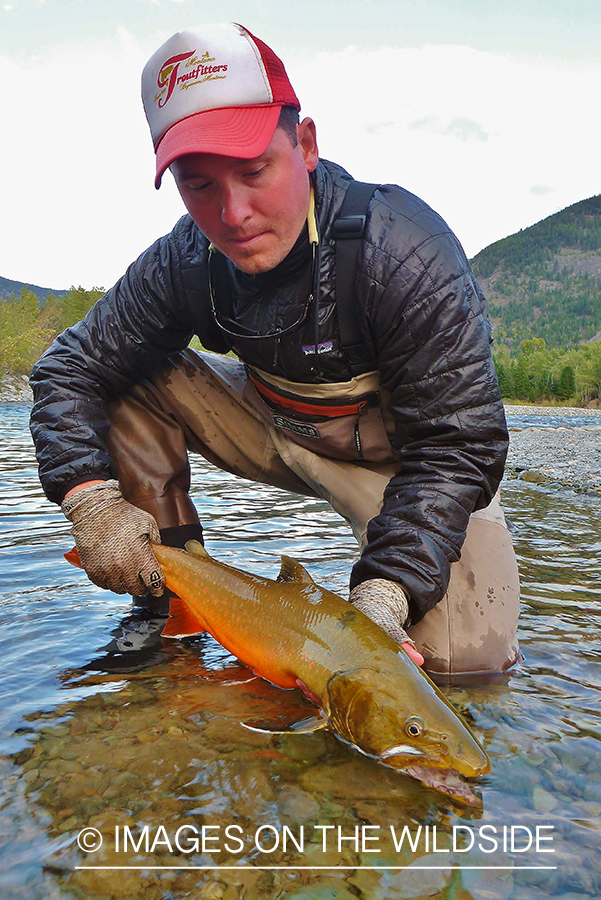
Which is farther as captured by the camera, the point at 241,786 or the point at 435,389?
the point at 435,389

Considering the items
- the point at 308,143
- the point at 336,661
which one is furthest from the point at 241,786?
the point at 308,143

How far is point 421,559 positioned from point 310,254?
4.33 ft

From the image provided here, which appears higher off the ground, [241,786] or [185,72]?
[185,72]

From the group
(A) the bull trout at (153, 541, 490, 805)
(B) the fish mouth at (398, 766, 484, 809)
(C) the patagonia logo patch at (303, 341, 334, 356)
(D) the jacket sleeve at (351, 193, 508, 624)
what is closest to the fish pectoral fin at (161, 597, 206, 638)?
(A) the bull trout at (153, 541, 490, 805)

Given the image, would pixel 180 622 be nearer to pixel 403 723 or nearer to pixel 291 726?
pixel 291 726

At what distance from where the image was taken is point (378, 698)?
196cm

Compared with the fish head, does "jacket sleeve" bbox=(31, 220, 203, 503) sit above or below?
above

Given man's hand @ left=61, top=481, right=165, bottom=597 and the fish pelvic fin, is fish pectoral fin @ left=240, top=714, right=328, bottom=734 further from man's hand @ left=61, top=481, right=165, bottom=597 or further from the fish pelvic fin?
man's hand @ left=61, top=481, right=165, bottom=597

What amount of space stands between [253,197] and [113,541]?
1.49 metres

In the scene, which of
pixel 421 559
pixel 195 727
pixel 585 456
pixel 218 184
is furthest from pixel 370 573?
pixel 585 456

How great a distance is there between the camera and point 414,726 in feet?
6.15

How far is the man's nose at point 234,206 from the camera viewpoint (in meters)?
2.63

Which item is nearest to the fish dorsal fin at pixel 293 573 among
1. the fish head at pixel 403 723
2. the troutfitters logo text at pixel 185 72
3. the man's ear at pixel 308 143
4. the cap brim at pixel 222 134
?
the fish head at pixel 403 723

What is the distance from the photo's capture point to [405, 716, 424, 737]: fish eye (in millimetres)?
1867
